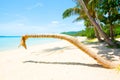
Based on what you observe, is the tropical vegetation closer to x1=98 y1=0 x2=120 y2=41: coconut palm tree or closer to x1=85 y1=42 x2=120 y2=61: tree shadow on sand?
x1=98 y1=0 x2=120 y2=41: coconut palm tree

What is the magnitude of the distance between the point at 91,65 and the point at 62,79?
6.53ft

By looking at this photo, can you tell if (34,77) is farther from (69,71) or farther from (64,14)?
(64,14)

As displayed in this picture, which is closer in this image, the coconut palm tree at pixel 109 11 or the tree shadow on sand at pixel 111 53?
the tree shadow on sand at pixel 111 53

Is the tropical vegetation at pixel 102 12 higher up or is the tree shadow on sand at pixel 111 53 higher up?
the tropical vegetation at pixel 102 12

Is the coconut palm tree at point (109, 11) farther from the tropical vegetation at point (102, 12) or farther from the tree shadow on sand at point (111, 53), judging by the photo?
the tree shadow on sand at point (111, 53)

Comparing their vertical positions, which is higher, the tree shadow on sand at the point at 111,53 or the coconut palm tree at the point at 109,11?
the coconut palm tree at the point at 109,11

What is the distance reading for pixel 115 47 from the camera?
11.9m

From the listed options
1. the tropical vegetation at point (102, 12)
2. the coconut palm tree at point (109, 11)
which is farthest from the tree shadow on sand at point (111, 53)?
the coconut palm tree at point (109, 11)

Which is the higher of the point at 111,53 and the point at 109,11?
the point at 109,11

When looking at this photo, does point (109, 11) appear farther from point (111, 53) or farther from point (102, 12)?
point (111, 53)

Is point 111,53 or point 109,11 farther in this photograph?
point 109,11

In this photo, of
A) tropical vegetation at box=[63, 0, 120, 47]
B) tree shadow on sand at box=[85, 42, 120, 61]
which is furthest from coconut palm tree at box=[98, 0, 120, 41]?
tree shadow on sand at box=[85, 42, 120, 61]

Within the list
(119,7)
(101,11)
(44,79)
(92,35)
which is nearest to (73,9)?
(101,11)

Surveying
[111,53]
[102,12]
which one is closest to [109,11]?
[102,12]
